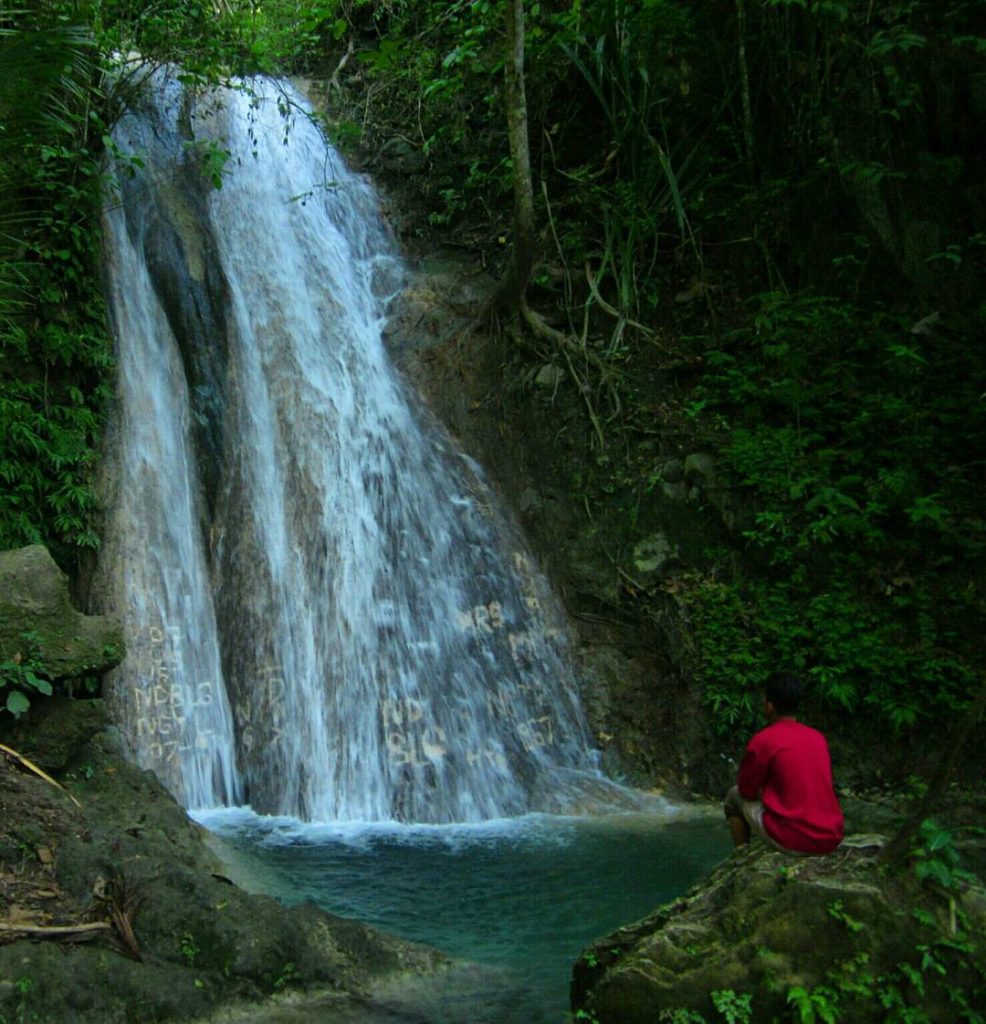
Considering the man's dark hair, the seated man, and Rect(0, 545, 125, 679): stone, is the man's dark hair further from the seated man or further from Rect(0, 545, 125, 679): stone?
Rect(0, 545, 125, 679): stone

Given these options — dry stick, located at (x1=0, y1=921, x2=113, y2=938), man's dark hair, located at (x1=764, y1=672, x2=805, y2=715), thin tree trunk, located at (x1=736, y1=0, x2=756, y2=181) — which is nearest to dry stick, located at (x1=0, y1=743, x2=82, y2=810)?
dry stick, located at (x1=0, y1=921, x2=113, y2=938)

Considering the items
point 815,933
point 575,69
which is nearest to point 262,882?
point 815,933

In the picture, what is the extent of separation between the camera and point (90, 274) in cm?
800

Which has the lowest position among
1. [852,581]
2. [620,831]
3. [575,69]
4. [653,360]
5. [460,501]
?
[620,831]

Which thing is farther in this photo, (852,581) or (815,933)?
(852,581)

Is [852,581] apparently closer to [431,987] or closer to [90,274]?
[431,987]

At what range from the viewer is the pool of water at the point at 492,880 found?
4422 mm

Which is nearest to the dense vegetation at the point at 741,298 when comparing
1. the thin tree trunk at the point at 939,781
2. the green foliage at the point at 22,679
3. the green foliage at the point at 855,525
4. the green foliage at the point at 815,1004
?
the green foliage at the point at 855,525

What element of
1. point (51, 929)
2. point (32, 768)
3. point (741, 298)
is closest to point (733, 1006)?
point (51, 929)

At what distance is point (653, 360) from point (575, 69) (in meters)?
3.89

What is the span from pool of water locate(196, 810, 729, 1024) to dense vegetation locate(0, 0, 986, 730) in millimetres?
1750

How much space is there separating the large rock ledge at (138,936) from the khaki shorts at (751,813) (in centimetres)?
154

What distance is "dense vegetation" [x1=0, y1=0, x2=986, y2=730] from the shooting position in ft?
24.7

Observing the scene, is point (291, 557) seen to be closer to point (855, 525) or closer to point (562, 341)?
point (562, 341)
